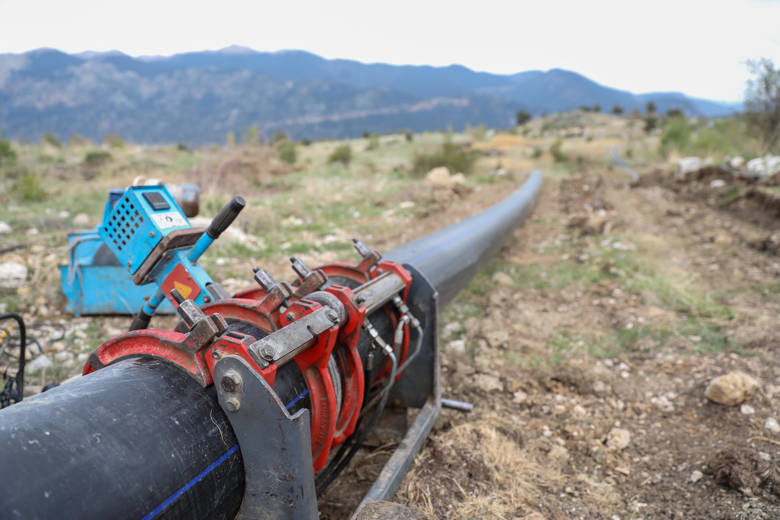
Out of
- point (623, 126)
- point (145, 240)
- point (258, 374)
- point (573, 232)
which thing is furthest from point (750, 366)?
point (623, 126)

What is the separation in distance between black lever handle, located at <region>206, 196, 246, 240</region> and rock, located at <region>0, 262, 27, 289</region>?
367 cm

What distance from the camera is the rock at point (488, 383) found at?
303cm

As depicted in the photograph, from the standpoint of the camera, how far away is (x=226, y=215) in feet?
5.56

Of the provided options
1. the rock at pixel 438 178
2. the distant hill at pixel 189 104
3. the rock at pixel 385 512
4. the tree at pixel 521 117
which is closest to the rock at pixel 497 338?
the rock at pixel 385 512

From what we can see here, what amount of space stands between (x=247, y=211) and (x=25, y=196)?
4.46 metres

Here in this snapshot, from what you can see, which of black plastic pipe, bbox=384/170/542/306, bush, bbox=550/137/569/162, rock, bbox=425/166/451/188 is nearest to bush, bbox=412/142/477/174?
rock, bbox=425/166/451/188

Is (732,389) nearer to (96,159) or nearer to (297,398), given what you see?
(297,398)

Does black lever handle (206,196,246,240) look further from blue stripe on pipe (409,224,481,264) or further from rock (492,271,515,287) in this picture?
rock (492,271,515,287)

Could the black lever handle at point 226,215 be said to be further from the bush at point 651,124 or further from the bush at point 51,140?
the bush at point 651,124

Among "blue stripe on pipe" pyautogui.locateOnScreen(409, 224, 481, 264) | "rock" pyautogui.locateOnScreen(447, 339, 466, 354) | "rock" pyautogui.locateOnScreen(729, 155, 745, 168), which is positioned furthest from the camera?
"rock" pyautogui.locateOnScreen(729, 155, 745, 168)

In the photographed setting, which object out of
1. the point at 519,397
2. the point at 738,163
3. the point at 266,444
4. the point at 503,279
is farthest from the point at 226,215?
the point at 738,163

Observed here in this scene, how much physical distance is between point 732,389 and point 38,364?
421cm

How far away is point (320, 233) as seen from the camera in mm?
6691

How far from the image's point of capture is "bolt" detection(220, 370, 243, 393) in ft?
4.00
